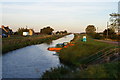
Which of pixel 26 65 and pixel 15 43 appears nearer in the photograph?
pixel 26 65

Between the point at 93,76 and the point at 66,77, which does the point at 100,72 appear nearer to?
the point at 93,76

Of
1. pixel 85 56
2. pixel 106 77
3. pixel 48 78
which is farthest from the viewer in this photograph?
pixel 85 56

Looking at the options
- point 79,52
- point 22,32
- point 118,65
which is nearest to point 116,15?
point 79,52

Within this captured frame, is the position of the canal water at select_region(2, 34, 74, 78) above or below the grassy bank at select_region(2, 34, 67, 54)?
below

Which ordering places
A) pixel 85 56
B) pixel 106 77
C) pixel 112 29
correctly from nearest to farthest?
1. pixel 106 77
2. pixel 85 56
3. pixel 112 29

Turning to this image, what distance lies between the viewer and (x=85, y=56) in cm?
2119

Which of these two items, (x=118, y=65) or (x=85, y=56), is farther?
(x=85, y=56)

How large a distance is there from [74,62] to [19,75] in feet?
23.3

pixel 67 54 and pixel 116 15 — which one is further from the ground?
pixel 116 15

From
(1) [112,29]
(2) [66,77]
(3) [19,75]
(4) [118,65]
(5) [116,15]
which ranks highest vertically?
(5) [116,15]

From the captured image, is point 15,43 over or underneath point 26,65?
over

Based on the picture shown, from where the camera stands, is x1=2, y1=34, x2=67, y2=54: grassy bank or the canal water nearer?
the canal water

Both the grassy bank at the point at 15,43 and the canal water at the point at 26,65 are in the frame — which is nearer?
the canal water at the point at 26,65

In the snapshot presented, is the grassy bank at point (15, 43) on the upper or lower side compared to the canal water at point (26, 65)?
upper
